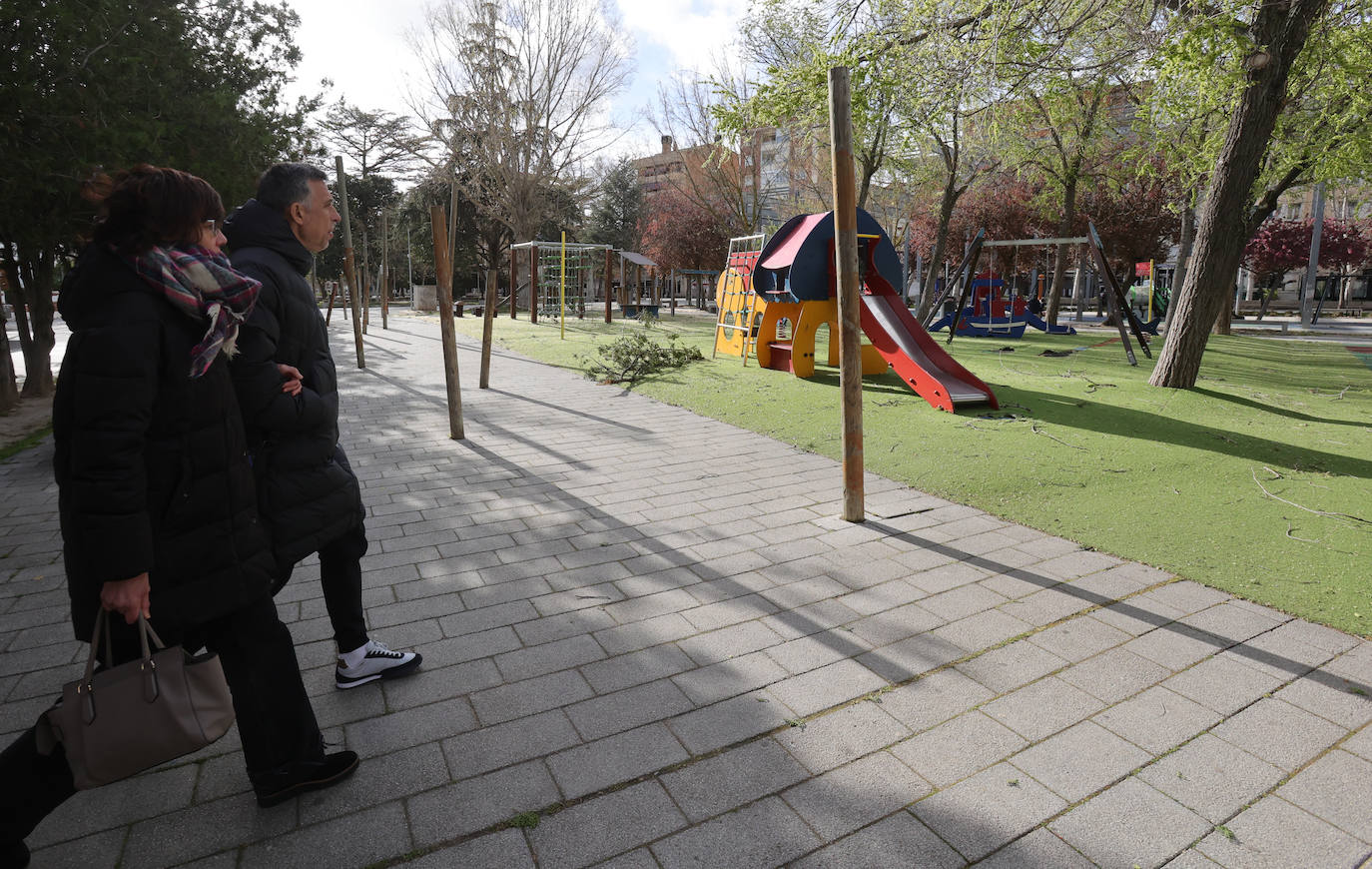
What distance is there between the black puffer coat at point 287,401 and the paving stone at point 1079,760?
7.75ft

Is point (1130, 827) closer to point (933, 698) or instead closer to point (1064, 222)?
point (933, 698)

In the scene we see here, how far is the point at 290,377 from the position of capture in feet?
7.61

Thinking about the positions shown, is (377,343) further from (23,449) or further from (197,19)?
(23,449)

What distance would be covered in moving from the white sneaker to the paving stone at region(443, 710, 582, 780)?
20.5 inches

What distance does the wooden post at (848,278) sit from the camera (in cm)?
440

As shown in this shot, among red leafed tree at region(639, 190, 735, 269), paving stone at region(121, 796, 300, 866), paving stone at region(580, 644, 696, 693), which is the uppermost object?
red leafed tree at region(639, 190, 735, 269)

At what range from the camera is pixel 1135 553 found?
4.26 m

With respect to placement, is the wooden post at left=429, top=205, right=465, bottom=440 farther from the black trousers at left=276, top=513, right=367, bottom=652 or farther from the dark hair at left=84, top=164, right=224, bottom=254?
the dark hair at left=84, top=164, right=224, bottom=254

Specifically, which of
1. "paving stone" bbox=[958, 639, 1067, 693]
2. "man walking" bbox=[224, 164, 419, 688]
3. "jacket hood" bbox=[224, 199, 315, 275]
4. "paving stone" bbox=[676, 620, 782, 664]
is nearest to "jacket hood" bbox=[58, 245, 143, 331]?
"man walking" bbox=[224, 164, 419, 688]

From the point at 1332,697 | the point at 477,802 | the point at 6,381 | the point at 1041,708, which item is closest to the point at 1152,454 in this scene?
the point at 1332,697

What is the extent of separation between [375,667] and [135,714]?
1.14 m

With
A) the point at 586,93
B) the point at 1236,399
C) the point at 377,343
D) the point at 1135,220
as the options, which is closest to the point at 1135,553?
the point at 1236,399

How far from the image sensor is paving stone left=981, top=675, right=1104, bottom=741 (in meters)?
2.63

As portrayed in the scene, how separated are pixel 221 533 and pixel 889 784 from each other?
2.07 m
